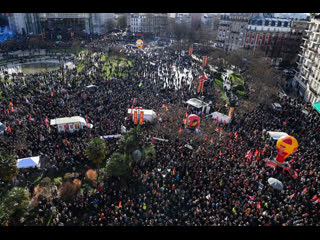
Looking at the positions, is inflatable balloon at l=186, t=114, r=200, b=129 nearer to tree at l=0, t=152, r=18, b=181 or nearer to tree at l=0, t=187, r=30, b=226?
tree at l=0, t=187, r=30, b=226

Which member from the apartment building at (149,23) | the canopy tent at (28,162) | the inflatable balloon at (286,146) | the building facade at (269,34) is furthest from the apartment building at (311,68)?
the apartment building at (149,23)

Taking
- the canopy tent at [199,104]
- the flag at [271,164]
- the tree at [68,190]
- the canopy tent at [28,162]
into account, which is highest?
the canopy tent at [199,104]

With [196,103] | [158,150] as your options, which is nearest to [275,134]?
[196,103]

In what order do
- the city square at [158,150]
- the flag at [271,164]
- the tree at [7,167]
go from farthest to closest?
the flag at [271,164], the tree at [7,167], the city square at [158,150]

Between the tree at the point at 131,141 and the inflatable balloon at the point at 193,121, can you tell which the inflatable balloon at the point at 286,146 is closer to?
the inflatable balloon at the point at 193,121

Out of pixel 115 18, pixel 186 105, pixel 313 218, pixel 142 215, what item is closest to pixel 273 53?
pixel 186 105

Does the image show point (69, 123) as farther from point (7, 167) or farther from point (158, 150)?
point (158, 150)

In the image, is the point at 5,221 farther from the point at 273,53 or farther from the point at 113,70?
the point at 273,53
